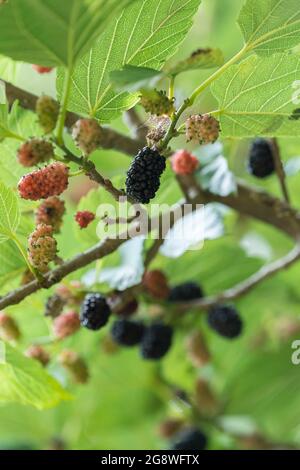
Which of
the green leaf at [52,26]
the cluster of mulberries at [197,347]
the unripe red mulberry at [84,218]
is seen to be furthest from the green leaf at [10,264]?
the cluster of mulberries at [197,347]

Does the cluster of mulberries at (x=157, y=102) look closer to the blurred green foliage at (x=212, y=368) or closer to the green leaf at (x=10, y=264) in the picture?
the green leaf at (x=10, y=264)

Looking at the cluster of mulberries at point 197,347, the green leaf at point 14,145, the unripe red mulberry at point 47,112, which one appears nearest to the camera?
the unripe red mulberry at point 47,112

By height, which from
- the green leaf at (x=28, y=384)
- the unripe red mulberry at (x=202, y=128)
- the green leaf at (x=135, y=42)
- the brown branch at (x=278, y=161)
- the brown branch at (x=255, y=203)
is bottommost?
the green leaf at (x=28, y=384)

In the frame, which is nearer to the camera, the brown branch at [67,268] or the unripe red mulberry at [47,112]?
the unripe red mulberry at [47,112]

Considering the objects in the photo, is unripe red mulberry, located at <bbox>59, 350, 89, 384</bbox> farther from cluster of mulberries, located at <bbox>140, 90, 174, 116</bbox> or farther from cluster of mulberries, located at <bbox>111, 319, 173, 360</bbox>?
cluster of mulberries, located at <bbox>140, 90, 174, 116</bbox>

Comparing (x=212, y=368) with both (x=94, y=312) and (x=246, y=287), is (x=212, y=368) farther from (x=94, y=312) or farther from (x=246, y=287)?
(x=94, y=312)
